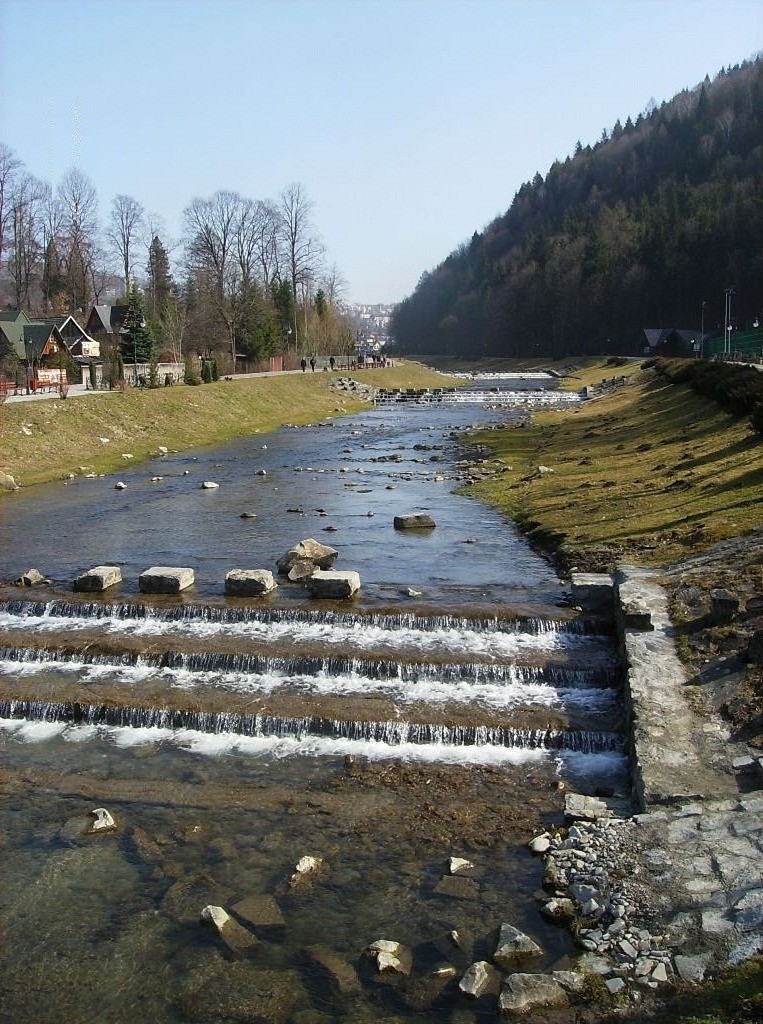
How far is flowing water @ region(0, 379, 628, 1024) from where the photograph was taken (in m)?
9.14

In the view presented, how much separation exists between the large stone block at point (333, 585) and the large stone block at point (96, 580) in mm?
5053

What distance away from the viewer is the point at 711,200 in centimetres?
13500

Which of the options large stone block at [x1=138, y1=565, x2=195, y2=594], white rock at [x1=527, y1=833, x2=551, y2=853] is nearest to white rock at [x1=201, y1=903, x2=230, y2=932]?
white rock at [x1=527, y1=833, x2=551, y2=853]

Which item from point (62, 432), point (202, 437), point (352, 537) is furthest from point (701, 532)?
point (202, 437)

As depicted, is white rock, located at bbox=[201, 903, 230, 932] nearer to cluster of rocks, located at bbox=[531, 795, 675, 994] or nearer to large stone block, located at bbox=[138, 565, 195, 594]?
cluster of rocks, located at bbox=[531, 795, 675, 994]

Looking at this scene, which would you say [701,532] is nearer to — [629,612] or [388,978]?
[629,612]

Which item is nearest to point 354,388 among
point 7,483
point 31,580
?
point 7,483

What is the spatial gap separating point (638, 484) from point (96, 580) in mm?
17774

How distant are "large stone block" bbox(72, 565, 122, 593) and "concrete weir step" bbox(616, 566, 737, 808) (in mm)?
12280

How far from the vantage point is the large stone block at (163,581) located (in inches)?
828

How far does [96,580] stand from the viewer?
69.8 feet

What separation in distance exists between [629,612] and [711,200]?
137048mm

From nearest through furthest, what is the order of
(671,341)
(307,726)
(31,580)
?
1. (307,726)
2. (31,580)
3. (671,341)

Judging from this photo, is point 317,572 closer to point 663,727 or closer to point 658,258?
point 663,727
